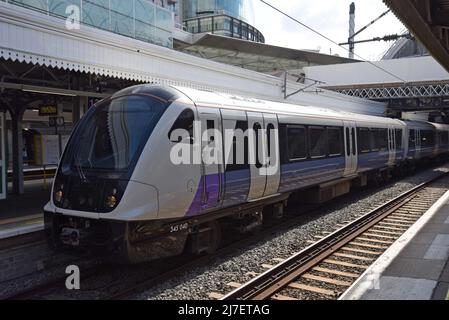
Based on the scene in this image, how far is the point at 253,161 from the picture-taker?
8578 millimetres

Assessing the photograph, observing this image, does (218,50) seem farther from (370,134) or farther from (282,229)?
(282,229)

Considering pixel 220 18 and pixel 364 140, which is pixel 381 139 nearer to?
pixel 364 140

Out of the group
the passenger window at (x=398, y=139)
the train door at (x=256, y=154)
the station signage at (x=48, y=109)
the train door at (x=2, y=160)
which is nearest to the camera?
the train door at (x=256, y=154)

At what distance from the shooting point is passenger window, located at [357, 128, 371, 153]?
48.3ft

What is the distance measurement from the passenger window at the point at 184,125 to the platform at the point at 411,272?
3137mm

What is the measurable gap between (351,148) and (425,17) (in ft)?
17.5

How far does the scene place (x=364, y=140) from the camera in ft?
49.8

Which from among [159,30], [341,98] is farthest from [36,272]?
[341,98]

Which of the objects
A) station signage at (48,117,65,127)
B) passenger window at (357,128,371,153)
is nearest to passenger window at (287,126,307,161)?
passenger window at (357,128,371,153)

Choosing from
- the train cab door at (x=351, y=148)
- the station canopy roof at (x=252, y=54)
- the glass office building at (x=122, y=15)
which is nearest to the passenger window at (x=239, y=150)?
the glass office building at (x=122, y=15)

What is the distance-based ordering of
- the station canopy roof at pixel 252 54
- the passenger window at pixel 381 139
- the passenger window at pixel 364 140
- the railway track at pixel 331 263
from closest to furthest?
the railway track at pixel 331 263 → the passenger window at pixel 364 140 → the passenger window at pixel 381 139 → the station canopy roof at pixel 252 54

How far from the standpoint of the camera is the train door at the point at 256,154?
8531mm

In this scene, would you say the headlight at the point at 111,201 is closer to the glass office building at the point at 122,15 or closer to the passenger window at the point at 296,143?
the passenger window at the point at 296,143

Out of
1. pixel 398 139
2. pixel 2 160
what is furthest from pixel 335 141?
pixel 2 160
